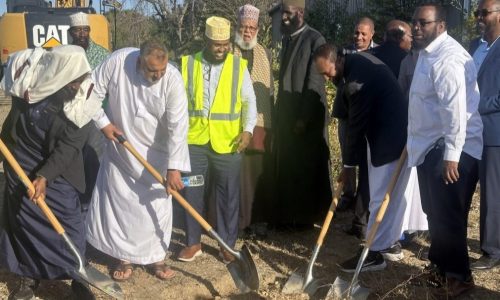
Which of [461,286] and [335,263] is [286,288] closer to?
[335,263]

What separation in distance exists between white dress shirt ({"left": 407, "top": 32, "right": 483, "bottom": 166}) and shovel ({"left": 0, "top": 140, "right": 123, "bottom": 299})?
6.63 feet

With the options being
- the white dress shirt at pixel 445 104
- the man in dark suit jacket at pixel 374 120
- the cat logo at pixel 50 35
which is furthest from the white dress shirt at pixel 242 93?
the cat logo at pixel 50 35

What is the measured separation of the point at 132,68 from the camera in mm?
4004

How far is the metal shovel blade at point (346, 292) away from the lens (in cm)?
385

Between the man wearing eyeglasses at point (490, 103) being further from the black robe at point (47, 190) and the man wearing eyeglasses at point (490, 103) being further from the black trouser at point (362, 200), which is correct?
the black robe at point (47, 190)

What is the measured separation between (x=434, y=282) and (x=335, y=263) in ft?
2.84

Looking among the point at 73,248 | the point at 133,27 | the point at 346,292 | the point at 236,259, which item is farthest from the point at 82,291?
the point at 133,27

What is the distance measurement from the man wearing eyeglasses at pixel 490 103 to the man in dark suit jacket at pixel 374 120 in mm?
530

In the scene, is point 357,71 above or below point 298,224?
above

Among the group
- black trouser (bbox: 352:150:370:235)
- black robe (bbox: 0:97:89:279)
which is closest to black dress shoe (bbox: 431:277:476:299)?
black trouser (bbox: 352:150:370:235)

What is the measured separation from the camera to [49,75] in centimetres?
337

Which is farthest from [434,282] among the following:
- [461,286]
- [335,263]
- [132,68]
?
[132,68]

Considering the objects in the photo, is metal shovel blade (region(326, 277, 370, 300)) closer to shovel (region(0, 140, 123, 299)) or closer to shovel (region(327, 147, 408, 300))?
shovel (region(327, 147, 408, 300))

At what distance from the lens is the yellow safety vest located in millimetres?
4445
